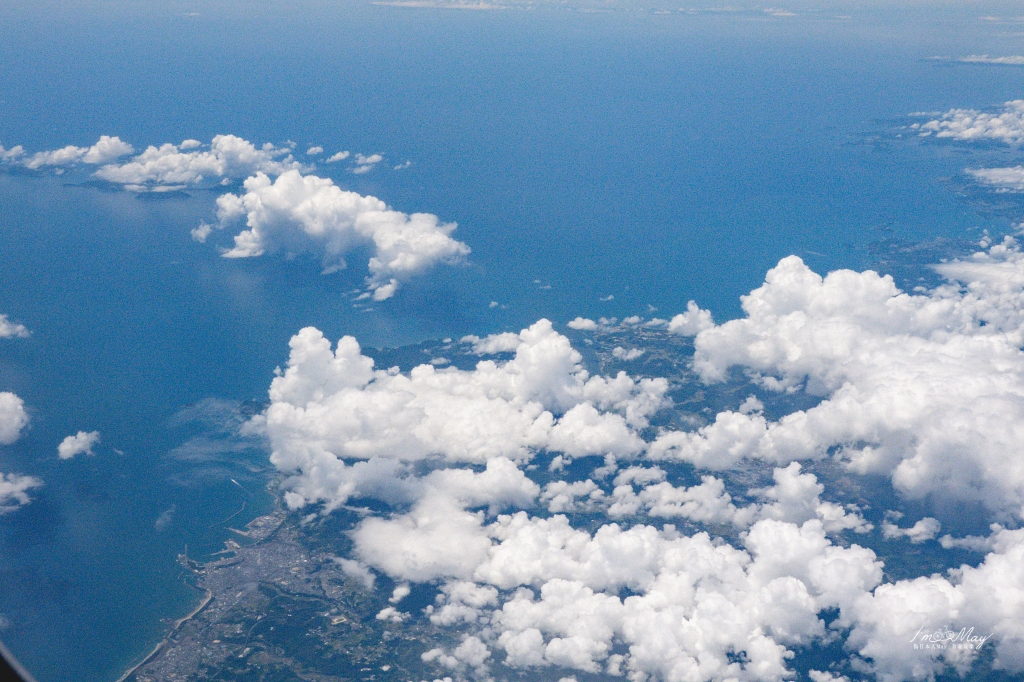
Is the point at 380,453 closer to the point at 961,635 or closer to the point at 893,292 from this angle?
the point at 961,635

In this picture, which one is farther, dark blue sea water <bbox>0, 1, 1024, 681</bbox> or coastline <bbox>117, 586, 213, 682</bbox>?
dark blue sea water <bbox>0, 1, 1024, 681</bbox>
